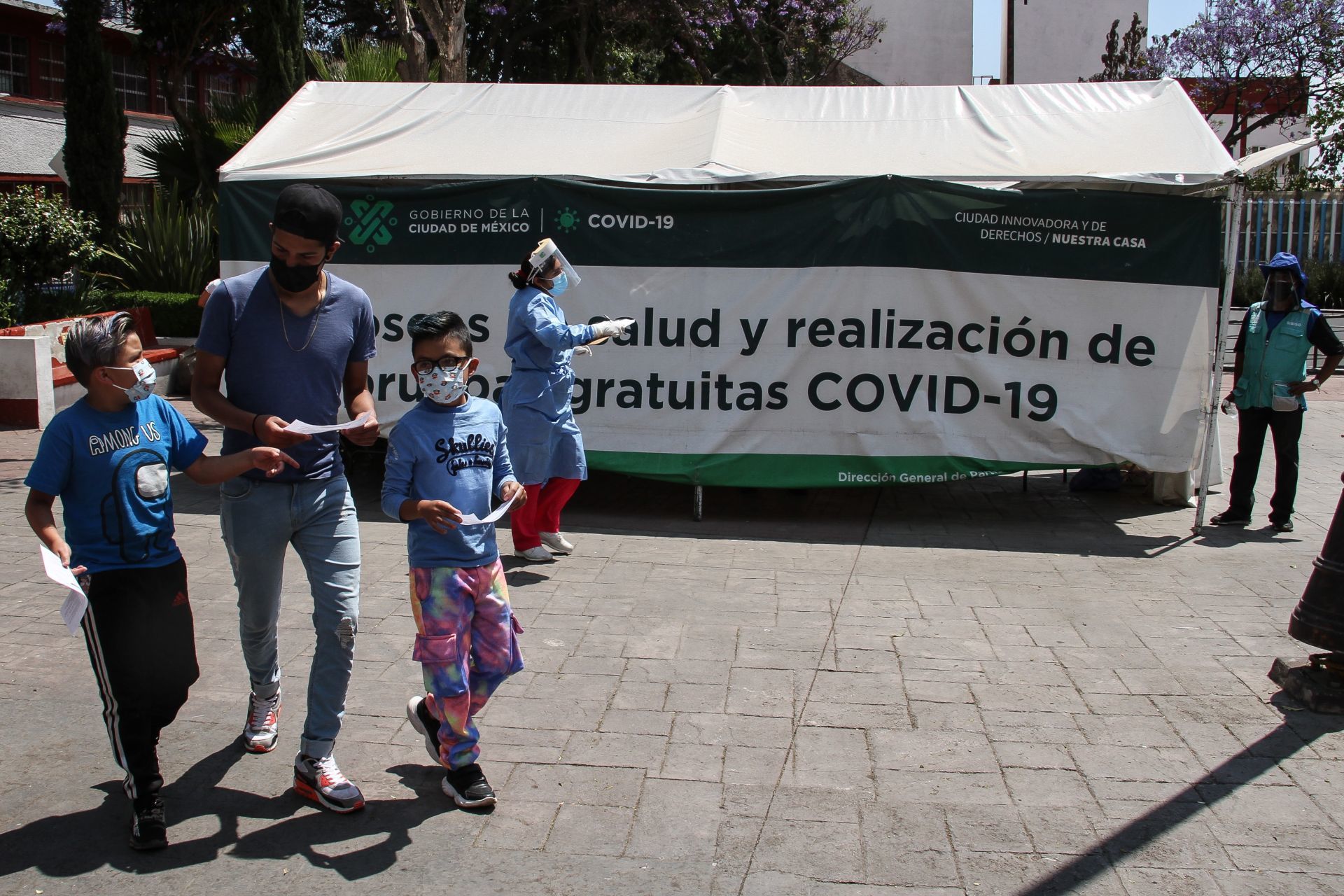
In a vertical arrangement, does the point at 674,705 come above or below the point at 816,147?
below

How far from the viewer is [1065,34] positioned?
137ft

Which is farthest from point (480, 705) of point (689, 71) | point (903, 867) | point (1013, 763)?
point (689, 71)

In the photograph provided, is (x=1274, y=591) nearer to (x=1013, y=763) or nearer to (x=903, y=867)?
(x=1013, y=763)

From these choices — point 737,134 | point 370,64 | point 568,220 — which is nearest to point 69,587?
point 568,220

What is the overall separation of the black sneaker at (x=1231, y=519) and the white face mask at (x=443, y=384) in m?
6.00

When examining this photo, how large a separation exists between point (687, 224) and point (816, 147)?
120 cm

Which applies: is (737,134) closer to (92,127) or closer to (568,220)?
(568,220)

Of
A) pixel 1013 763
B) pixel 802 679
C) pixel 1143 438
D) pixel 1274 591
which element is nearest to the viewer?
pixel 1013 763

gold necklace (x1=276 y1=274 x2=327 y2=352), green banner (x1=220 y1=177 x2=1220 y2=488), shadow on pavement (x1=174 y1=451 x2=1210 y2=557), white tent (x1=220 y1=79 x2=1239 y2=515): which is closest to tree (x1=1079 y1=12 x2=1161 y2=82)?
white tent (x1=220 y1=79 x2=1239 y2=515)

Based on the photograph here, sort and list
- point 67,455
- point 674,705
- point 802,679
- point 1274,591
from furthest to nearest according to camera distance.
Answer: point 1274,591 → point 802,679 → point 674,705 → point 67,455

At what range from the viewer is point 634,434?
318 inches

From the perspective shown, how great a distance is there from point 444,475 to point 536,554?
10.2 ft

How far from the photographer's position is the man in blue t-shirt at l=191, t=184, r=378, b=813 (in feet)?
12.0

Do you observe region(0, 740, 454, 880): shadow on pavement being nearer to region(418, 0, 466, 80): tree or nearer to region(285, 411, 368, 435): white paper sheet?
region(285, 411, 368, 435): white paper sheet
